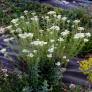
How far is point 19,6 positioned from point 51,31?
11.4 feet

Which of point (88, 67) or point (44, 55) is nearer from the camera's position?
point (88, 67)

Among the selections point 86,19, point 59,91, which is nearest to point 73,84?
point 59,91

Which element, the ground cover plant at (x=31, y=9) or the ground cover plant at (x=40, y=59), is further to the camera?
the ground cover plant at (x=31, y=9)

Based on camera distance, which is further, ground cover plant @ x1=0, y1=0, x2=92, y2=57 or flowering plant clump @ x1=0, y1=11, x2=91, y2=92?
ground cover plant @ x1=0, y1=0, x2=92, y2=57

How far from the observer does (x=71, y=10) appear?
9.95 m

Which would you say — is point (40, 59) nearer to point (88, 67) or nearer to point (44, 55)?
point (44, 55)

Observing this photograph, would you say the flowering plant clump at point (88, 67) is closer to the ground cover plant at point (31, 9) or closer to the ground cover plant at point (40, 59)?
the ground cover plant at point (40, 59)

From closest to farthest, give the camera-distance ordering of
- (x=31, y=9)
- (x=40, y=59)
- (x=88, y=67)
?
(x=88, y=67) → (x=40, y=59) → (x=31, y=9)

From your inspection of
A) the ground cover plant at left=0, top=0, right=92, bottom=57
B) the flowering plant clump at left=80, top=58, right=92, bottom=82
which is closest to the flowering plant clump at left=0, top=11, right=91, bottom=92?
the flowering plant clump at left=80, top=58, right=92, bottom=82

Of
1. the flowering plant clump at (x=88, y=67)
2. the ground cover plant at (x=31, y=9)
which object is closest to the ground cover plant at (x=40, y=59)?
the flowering plant clump at (x=88, y=67)

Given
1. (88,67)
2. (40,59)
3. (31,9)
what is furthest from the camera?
(31,9)

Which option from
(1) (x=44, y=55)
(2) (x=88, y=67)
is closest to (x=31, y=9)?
(1) (x=44, y=55)

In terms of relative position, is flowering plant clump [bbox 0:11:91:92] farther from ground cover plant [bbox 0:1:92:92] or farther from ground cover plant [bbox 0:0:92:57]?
ground cover plant [bbox 0:0:92:57]

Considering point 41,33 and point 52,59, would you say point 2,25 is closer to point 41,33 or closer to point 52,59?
point 41,33
